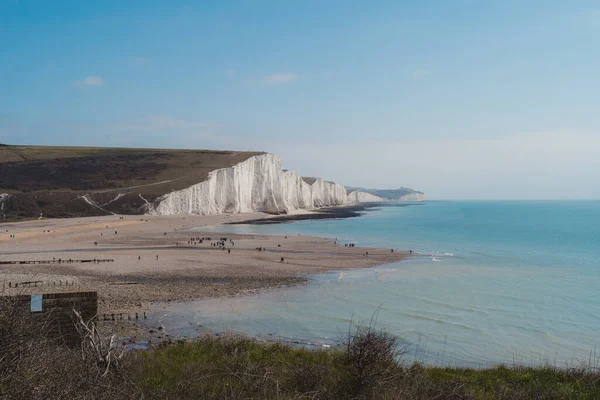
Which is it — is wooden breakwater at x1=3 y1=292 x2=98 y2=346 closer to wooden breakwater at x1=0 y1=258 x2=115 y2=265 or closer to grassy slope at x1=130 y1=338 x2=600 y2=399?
grassy slope at x1=130 y1=338 x2=600 y2=399

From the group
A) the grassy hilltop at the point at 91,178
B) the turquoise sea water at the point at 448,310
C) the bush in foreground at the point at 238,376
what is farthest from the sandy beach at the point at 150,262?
the grassy hilltop at the point at 91,178

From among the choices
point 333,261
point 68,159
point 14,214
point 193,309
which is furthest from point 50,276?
point 68,159

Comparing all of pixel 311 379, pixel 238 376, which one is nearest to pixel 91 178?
pixel 238 376

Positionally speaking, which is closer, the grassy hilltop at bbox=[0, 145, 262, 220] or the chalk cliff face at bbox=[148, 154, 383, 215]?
the grassy hilltop at bbox=[0, 145, 262, 220]

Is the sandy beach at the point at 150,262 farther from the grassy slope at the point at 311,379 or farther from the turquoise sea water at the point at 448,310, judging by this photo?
the grassy slope at the point at 311,379

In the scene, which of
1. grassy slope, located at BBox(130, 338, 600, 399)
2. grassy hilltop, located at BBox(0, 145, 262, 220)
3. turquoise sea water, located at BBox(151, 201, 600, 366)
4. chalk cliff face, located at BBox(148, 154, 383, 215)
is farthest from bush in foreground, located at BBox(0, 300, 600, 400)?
chalk cliff face, located at BBox(148, 154, 383, 215)

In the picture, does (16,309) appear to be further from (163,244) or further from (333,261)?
(163,244)

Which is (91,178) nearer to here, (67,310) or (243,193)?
(243,193)
